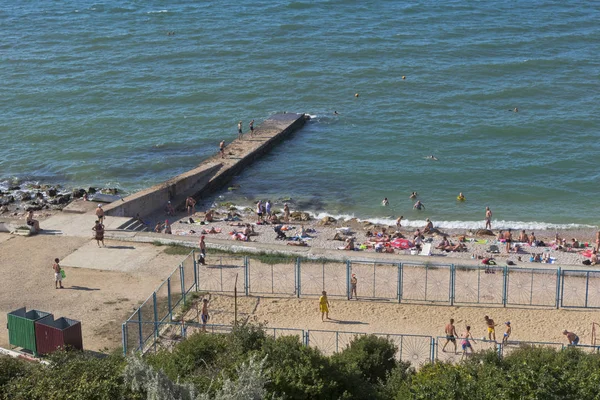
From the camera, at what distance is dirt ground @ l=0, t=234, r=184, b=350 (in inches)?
1038

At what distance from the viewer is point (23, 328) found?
2394 cm

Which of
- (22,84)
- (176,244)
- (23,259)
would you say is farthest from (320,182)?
(22,84)

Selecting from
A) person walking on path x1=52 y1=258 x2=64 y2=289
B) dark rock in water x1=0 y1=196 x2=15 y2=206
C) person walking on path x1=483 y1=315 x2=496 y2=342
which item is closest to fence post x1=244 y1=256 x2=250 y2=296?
person walking on path x1=52 y1=258 x2=64 y2=289

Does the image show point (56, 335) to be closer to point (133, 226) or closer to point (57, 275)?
point (57, 275)

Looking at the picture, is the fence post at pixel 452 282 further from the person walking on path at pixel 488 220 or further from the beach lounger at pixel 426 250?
the person walking on path at pixel 488 220

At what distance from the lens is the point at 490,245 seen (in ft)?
121

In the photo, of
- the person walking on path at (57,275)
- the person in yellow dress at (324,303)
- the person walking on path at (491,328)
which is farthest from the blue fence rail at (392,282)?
the person walking on path at (57,275)

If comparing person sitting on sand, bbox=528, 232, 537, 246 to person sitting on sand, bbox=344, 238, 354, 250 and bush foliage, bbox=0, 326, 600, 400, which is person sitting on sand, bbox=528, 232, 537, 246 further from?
bush foliage, bbox=0, 326, 600, 400

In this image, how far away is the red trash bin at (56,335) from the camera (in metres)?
23.4

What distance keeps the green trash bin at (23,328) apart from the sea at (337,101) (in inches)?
823

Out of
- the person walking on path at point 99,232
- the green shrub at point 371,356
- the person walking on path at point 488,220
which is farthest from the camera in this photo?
the person walking on path at point 488,220

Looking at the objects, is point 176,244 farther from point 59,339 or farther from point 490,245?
point 490,245

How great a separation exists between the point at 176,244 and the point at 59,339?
33.1ft

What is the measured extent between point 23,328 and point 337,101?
3960cm
